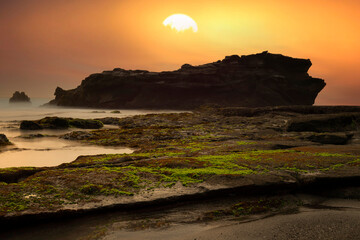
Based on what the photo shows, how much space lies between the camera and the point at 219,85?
5039 inches

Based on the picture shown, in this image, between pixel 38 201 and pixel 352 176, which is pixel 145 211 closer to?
pixel 38 201

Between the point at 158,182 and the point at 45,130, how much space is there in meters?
25.7

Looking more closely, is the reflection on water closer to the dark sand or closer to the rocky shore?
the rocky shore

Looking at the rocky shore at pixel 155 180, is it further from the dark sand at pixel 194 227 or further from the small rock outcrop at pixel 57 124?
the small rock outcrop at pixel 57 124

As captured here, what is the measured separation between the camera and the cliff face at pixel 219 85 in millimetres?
126125

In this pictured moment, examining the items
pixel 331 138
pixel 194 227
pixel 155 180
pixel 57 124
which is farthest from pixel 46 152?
pixel 331 138

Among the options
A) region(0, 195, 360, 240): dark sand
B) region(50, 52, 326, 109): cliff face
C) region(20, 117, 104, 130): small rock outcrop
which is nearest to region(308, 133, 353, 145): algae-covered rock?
region(0, 195, 360, 240): dark sand

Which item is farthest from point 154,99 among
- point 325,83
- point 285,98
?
point 325,83

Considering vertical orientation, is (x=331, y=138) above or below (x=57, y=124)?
below

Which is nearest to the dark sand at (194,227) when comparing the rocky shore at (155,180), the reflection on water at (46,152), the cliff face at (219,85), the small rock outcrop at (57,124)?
the rocky shore at (155,180)

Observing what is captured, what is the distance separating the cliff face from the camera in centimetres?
12612

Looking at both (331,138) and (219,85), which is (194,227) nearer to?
(331,138)

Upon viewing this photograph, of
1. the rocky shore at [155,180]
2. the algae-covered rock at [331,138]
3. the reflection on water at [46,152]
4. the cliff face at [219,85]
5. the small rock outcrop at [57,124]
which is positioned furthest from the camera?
the cliff face at [219,85]

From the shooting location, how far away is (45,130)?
1148 inches
